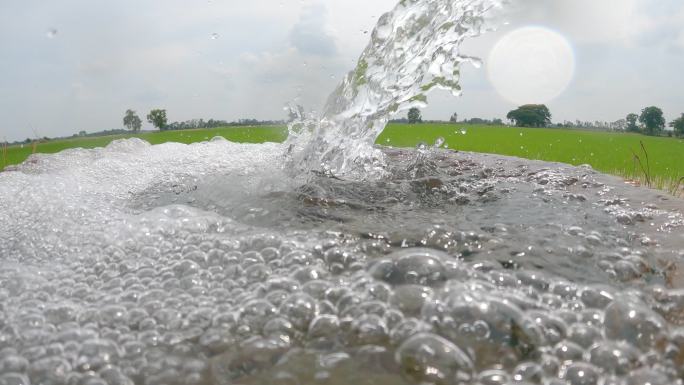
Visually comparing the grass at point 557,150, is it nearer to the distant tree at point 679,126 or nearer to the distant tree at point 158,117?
the distant tree at point 158,117

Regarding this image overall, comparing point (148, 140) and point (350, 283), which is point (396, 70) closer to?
point (350, 283)

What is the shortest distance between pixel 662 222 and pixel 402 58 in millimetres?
1862

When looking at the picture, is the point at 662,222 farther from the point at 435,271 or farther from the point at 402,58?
the point at 402,58

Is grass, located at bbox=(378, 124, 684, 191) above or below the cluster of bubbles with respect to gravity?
above

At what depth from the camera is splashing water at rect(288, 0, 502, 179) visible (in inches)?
116

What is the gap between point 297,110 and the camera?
3.70 m

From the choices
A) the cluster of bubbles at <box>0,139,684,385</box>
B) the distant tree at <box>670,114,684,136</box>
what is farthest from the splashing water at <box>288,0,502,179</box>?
the distant tree at <box>670,114,684,136</box>

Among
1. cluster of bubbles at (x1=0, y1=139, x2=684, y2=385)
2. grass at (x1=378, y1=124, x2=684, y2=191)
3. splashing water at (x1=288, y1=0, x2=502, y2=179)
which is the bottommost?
cluster of bubbles at (x1=0, y1=139, x2=684, y2=385)

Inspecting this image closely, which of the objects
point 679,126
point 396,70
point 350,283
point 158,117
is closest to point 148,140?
point 396,70

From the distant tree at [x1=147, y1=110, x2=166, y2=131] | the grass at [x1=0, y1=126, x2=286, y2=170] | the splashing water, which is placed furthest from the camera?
the distant tree at [x1=147, y1=110, x2=166, y2=131]

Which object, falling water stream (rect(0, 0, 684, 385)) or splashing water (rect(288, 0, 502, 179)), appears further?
splashing water (rect(288, 0, 502, 179))

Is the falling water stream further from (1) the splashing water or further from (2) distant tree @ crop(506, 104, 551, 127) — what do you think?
(2) distant tree @ crop(506, 104, 551, 127)

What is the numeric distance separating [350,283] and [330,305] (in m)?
0.11

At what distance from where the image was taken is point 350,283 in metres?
1.11
